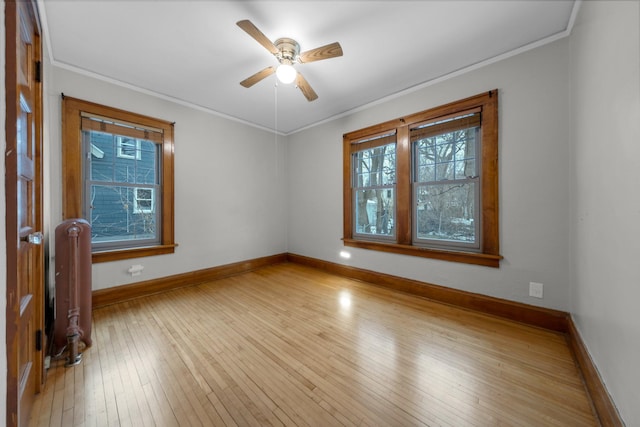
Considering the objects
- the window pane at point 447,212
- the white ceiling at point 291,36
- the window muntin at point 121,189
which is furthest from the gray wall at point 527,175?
the window muntin at point 121,189

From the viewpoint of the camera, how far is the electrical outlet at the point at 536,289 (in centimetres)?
218

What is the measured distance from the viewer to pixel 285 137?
477cm

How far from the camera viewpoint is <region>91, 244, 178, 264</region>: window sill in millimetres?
2688

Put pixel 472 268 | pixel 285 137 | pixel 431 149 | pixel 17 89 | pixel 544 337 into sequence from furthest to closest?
pixel 285 137 < pixel 431 149 < pixel 472 268 < pixel 544 337 < pixel 17 89

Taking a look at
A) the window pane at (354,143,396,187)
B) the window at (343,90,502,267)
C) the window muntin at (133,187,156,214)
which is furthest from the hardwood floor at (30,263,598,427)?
the window pane at (354,143,396,187)

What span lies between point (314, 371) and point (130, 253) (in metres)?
2.71

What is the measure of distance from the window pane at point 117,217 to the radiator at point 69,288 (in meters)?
1.23

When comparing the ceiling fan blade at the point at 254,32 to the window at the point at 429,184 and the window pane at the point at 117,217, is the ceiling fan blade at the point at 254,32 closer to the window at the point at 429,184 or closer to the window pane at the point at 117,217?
the window at the point at 429,184

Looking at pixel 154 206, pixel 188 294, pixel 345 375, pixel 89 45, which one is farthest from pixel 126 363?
pixel 89 45

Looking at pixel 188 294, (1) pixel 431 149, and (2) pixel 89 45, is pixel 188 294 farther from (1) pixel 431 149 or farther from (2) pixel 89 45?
(1) pixel 431 149

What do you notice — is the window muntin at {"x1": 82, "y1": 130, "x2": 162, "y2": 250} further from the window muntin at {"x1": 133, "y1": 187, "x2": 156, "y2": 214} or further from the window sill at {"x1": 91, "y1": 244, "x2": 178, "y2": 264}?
the window sill at {"x1": 91, "y1": 244, "x2": 178, "y2": 264}

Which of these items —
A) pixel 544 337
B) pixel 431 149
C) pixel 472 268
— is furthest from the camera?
pixel 431 149

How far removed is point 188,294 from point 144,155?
6.34ft

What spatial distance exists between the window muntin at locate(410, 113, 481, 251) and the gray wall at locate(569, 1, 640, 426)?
83 centimetres
